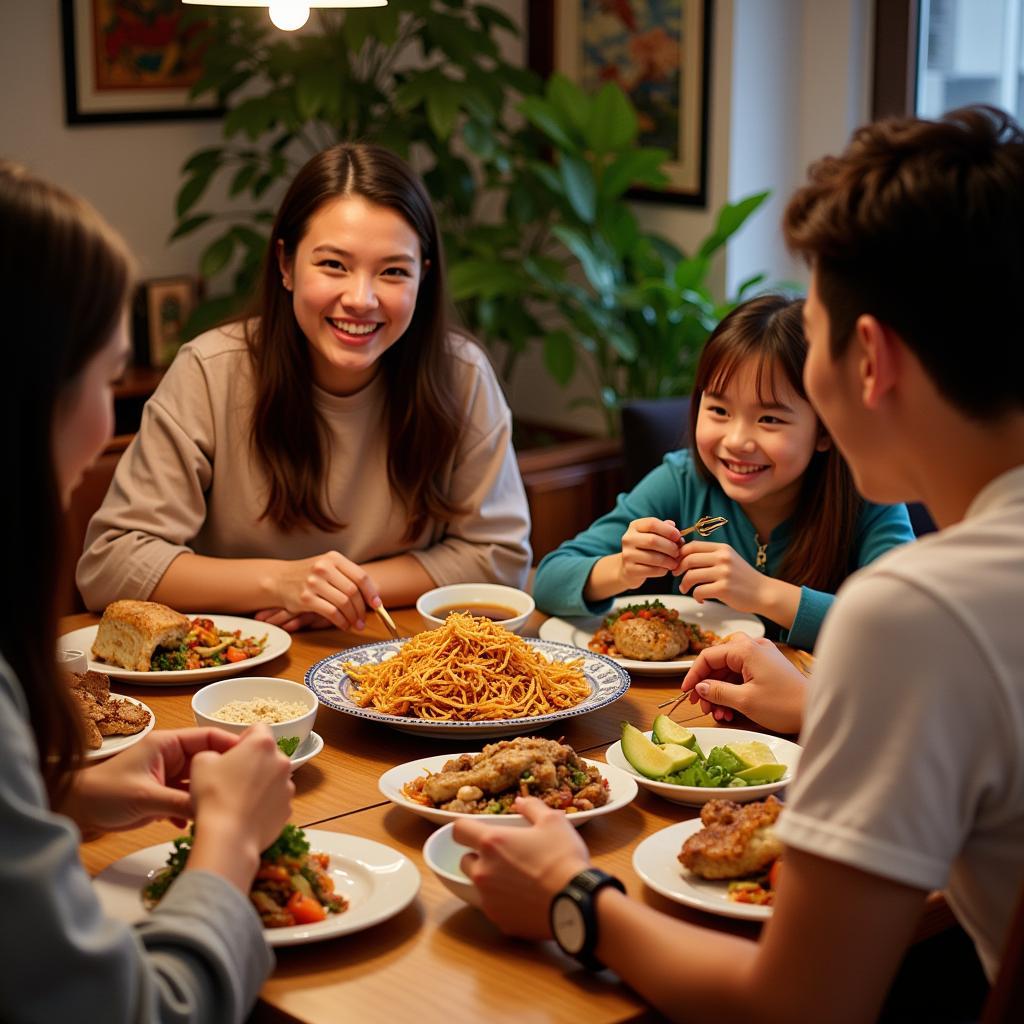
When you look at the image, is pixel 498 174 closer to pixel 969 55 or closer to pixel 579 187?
pixel 579 187

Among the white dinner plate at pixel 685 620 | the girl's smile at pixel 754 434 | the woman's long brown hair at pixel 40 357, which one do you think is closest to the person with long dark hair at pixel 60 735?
the woman's long brown hair at pixel 40 357

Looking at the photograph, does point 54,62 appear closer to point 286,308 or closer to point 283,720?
point 286,308

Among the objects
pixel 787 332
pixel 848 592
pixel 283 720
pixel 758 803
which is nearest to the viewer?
pixel 848 592

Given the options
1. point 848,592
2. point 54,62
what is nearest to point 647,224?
point 54,62

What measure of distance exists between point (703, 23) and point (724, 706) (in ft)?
9.69

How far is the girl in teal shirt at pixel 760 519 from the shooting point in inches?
86.2

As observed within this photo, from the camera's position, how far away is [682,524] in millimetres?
2557

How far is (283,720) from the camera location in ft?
5.75

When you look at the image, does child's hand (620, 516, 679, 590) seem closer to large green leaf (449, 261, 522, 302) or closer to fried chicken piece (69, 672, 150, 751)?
fried chicken piece (69, 672, 150, 751)

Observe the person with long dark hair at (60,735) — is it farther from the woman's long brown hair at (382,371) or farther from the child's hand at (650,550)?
the woman's long brown hair at (382,371)

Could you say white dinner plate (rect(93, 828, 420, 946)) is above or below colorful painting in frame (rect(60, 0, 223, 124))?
below

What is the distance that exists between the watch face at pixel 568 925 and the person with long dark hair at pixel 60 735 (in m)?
0.26

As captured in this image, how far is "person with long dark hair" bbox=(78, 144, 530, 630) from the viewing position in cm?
241

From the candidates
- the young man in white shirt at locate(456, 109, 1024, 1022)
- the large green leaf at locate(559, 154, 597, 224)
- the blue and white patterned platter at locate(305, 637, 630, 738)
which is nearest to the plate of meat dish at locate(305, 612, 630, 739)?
the blue and white patterned platter at locate(305, 637, 630, 738)
